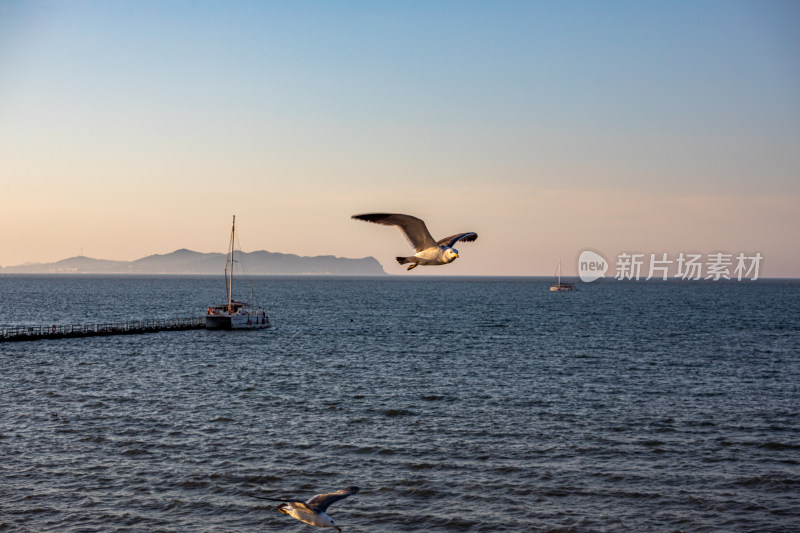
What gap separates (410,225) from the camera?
1112 cm

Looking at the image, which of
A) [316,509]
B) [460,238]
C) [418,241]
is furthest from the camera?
[316,509]

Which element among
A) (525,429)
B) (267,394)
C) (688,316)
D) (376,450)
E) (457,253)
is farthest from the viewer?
(688,316)

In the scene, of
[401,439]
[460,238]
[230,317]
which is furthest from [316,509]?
[230,317]

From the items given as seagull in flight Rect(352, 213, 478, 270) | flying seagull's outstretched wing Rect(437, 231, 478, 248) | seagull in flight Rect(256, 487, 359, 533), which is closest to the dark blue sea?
seagull in flight Rect(256, 487, 359, 533)

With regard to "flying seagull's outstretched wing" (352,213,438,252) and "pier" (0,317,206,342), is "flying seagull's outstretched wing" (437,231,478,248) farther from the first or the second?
"pier" (0,317,206,342)

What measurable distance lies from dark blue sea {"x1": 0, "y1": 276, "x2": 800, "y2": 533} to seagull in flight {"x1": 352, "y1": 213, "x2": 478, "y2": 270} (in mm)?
13706


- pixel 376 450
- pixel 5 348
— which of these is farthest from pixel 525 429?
pixel 5 348

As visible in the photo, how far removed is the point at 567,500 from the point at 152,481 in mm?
15296

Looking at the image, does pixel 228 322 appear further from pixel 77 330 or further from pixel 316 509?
pixel 316 509

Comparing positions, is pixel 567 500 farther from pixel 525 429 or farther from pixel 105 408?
pixel 105 408

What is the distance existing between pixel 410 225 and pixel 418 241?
23.3 inches

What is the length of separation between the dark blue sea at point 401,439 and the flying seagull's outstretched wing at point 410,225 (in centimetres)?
1371

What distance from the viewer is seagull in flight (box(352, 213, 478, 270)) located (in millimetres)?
10395

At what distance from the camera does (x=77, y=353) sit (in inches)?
2388
